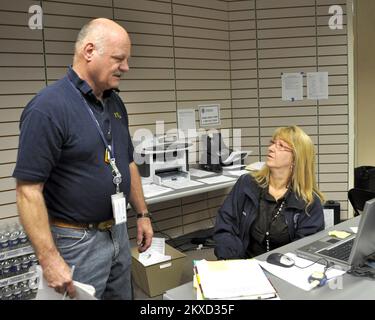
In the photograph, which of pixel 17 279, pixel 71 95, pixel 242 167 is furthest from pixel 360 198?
pixel 17 279

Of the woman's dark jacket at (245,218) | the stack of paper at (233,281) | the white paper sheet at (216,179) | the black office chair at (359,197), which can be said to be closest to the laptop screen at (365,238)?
the stack of paper at (233,281)

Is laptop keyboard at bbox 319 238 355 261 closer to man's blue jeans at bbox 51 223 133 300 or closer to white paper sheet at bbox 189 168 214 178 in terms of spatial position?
man's blue jeans at bbox 51 223 133 300

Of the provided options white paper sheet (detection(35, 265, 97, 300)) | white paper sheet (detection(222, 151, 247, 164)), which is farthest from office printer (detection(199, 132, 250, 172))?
white paper sheet (detection(35, 265, 97, 300))

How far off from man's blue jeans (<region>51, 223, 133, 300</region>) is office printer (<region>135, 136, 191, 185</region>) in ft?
5.08

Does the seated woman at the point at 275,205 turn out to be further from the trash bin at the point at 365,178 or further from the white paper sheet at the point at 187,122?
the trash bin at the point at 365,178

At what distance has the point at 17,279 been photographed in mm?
2828

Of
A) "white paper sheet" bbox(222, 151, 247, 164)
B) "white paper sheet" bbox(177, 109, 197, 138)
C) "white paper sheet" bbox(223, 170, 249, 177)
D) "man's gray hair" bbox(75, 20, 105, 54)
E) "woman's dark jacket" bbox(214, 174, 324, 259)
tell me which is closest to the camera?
"man's gray hair" bbox(75, 20, 105, 54)

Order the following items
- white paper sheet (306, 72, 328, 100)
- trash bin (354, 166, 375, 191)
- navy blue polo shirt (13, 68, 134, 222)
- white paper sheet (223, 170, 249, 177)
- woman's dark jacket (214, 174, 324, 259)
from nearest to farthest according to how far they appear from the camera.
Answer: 1. navy blue polo shirt (13, 68, 134, 222)
2. woman's dark jacket (214, 174, 324, 259)
3. white paper sheet (223, 170, 249, 177)
4. white paper sheet (306, 72, 328, 100)
5. trash bin (354, 166, 375, 191)

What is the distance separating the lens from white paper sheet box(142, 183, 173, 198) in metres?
3.11

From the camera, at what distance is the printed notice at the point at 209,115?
4.29 meters

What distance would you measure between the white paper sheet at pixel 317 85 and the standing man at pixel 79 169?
3095 millimetres

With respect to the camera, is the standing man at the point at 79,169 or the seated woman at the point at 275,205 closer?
the standing man at the point at 79,169

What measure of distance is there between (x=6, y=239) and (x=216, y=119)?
8.39ft

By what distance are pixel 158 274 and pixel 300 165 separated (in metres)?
1.47
